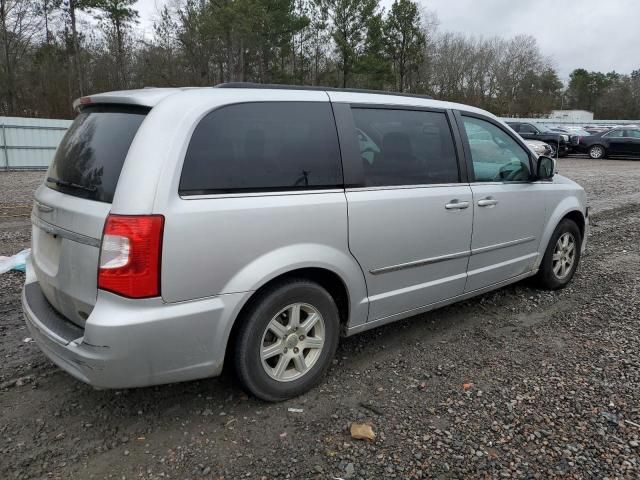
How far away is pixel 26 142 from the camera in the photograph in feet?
56.3

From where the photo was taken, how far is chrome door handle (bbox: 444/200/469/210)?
358 centimetres

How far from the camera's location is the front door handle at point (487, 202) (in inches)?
→ 151

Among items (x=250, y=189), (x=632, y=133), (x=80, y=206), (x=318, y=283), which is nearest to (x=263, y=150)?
(x=250, y=189)

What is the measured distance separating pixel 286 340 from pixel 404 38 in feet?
143

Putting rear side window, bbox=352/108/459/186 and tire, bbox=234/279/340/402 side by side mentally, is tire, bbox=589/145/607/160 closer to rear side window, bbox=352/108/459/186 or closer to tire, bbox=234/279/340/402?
rear side window, bbox=352/108/459/186

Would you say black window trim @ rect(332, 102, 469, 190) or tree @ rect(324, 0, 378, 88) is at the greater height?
tree @ rect(324, 0, 378, 88)

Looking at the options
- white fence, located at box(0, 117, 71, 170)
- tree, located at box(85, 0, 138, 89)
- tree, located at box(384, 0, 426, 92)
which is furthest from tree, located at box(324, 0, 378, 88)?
white fence, located at box(0, 117, 71, 170)

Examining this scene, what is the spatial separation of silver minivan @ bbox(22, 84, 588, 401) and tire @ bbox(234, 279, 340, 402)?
1 centimetres

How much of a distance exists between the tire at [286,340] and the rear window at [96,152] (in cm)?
97

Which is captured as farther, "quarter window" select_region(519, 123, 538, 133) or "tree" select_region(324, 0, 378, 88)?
"tree" select_region(324, 0, 378, 88)

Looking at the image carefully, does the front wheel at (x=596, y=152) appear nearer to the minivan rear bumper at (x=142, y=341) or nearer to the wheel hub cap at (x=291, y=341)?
the wheel hub cap at (x=291, y=341)

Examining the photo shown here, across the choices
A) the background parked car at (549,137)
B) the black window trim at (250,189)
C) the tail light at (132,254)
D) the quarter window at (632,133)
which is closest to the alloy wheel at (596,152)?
the background parked car at (549,137)

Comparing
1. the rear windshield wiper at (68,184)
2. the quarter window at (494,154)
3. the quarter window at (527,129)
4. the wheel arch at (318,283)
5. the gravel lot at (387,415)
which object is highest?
the quarter window at (527,129)

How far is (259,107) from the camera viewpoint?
9.26ft
